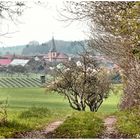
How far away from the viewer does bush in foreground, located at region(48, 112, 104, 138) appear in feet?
34.0

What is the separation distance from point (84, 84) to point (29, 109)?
5.45m

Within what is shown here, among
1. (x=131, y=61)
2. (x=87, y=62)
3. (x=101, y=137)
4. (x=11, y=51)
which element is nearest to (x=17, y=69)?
(x=11, y=51)

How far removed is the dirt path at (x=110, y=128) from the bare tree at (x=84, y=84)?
2.55 meters

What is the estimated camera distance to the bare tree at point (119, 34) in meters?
9.86

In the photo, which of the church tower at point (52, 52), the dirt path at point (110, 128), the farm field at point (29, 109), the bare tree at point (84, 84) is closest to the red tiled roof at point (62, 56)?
the church tower at point (52, 52)

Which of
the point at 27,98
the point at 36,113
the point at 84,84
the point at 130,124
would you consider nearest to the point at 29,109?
the point at 36,113

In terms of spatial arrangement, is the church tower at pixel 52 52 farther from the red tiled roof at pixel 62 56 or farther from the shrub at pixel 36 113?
the shrub at pixel 36 113

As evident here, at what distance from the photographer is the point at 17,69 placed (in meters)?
10.9

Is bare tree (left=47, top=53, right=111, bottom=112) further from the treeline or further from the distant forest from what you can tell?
the distant forest

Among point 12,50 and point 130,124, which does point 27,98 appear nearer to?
point 12,50

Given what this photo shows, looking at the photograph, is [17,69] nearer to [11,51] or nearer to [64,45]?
[11,51]

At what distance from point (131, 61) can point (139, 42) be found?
2.55 meters

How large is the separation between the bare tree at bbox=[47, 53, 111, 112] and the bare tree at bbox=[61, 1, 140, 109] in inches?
53.7

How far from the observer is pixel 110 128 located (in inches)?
441
